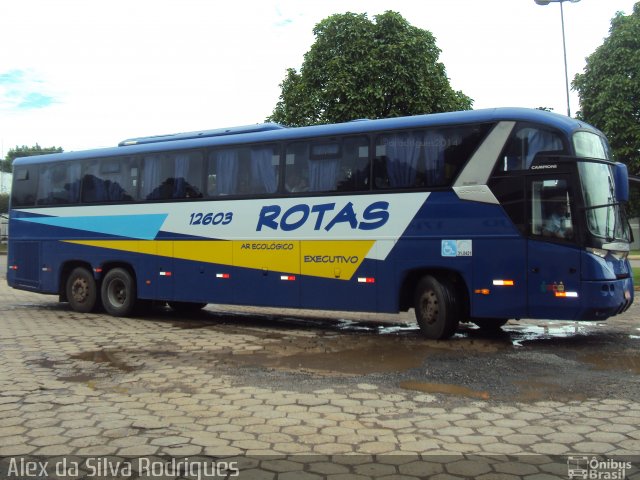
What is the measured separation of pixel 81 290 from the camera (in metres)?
13.8

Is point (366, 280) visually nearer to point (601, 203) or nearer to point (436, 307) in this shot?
point (436, 307)

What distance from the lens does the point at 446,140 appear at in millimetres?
9383

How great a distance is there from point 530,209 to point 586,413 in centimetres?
393

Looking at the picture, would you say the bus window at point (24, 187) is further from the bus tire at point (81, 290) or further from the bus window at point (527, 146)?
the bus window at point (527, 146)

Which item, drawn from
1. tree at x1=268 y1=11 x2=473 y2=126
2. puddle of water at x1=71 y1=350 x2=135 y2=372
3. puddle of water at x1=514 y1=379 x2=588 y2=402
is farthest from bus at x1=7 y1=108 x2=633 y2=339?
tree at x1=268 y1=11 x2=473 y2=126

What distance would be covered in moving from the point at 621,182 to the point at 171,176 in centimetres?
800

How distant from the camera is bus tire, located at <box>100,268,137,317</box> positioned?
511 inches

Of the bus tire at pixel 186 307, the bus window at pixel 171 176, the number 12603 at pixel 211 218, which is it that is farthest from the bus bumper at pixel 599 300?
the bus tire at pixel 186 307

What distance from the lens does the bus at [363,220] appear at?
867 centimetres

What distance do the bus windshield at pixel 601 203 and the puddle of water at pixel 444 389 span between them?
11.4 ft

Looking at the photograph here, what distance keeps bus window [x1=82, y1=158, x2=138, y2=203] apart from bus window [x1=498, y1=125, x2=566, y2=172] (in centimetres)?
752

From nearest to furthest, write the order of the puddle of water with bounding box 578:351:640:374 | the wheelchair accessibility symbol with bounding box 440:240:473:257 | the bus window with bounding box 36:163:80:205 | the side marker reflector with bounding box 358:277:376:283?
1. the puddle of water with bounding box 578:351:640:374
2. the wheelchair accessibility symbol with bounding box 440:240:473:257
3. the side marker reflector with bounding box 358:277:376:283
4. the bus window with bounding box 36:163:80:205

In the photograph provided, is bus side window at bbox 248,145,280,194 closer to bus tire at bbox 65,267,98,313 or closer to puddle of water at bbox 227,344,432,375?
puddle of water at bbox 227,344,432,375

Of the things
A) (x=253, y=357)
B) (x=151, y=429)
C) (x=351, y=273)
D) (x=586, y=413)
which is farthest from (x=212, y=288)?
(x=586, y=413)
